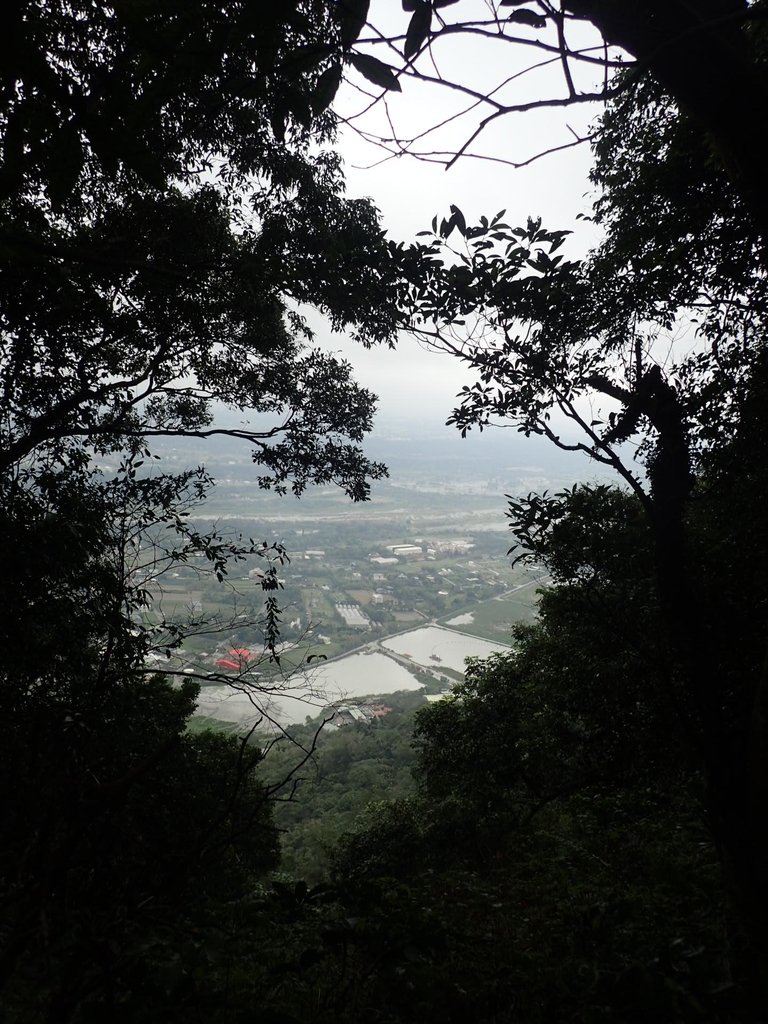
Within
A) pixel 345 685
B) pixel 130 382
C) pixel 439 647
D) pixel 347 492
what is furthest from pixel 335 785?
pixel 439 647

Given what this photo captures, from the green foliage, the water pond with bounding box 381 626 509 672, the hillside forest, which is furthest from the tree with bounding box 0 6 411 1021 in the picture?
the water pond with bounding box 381 626 509 672

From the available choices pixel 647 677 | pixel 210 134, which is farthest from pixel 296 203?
pixel 647 677

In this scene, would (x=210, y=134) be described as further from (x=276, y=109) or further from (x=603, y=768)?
(x=603, y=768)

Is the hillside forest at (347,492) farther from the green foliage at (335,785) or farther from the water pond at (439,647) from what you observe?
the water pond at (439,647)

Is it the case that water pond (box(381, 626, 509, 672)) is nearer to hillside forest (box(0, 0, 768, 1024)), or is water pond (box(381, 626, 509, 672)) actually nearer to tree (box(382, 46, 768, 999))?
hillside forest (box(0, 0, 768, 1024))

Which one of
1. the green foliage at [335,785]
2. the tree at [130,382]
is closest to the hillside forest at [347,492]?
the tree at [130,382]

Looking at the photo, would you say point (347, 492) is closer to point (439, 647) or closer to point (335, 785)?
point (335, 785)

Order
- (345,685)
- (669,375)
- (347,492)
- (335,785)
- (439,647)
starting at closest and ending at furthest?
(669,375)
(347,492)
(335,785)
(345,685)
(439,647)

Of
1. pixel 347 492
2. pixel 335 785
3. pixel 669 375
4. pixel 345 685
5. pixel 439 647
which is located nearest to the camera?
pixel 669 375
